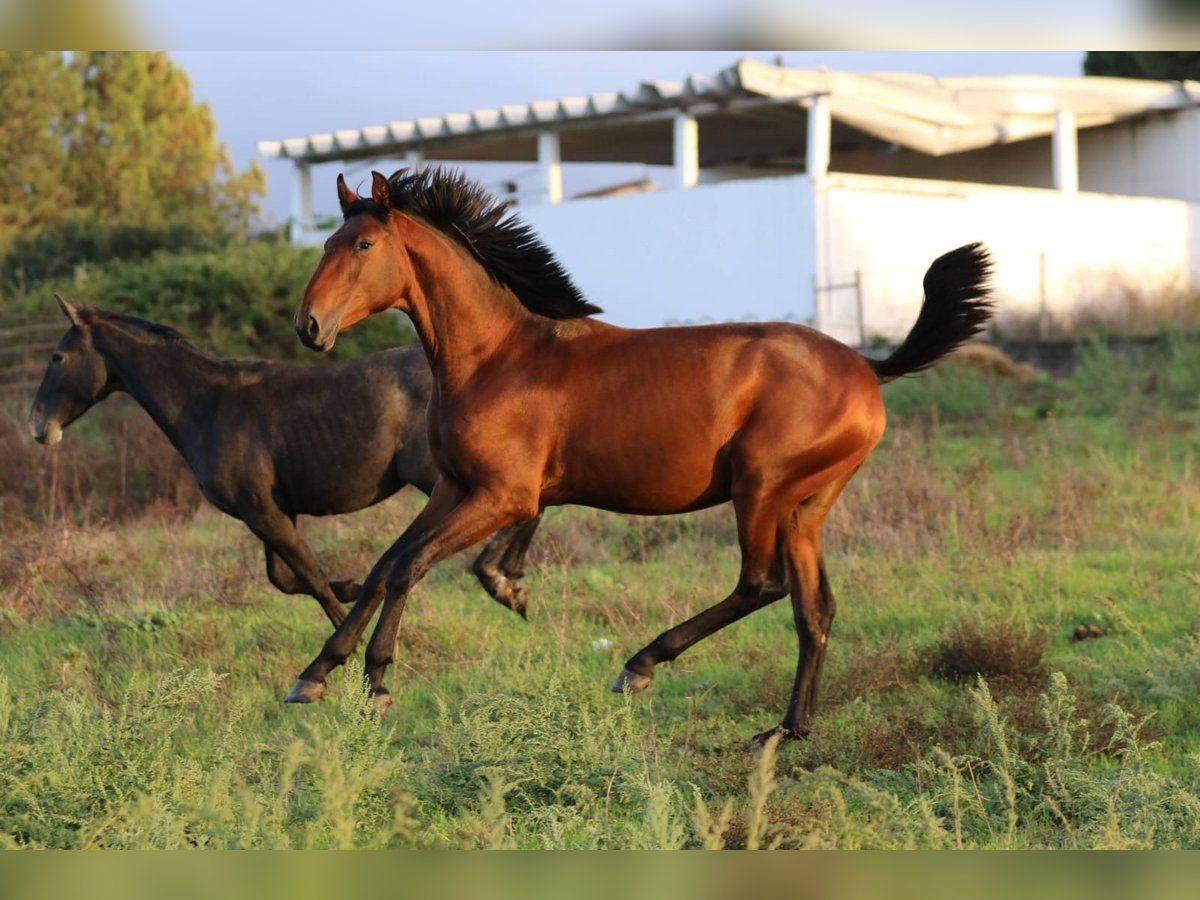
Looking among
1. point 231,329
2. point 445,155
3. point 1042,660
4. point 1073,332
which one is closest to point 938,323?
point 1042,660

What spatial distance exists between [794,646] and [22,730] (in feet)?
12.9

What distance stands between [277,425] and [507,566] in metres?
1.50

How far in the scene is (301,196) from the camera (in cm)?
3028

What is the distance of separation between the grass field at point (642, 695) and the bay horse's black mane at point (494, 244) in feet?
5.38

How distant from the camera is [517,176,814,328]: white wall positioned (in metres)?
23.5

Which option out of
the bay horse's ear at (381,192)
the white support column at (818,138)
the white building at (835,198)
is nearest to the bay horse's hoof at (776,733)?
the bay horse's ear at (381,192)

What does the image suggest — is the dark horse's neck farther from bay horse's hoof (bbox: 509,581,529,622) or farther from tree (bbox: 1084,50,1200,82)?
tree (bbox: 1084,50,1200,82)

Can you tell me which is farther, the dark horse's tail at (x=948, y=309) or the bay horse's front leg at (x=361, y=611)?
the dark horse's tail at (x=948, y=309)

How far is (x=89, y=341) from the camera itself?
27.4ft

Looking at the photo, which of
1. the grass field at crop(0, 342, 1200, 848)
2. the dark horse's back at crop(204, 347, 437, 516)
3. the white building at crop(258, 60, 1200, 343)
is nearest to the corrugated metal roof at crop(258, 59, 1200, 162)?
the white building at crop(258, 60, 1200, 343)

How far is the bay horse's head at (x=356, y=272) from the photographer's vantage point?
5.99 metres

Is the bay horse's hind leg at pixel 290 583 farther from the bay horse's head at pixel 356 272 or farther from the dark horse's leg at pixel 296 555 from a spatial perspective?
the bay horse's head at pixel 356 272

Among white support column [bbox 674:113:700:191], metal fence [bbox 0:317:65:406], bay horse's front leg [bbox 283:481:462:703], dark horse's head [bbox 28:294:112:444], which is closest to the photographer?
bay horse's front leg [bbox 283:481:462:703]

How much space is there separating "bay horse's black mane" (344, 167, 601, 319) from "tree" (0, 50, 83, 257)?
2520cm
